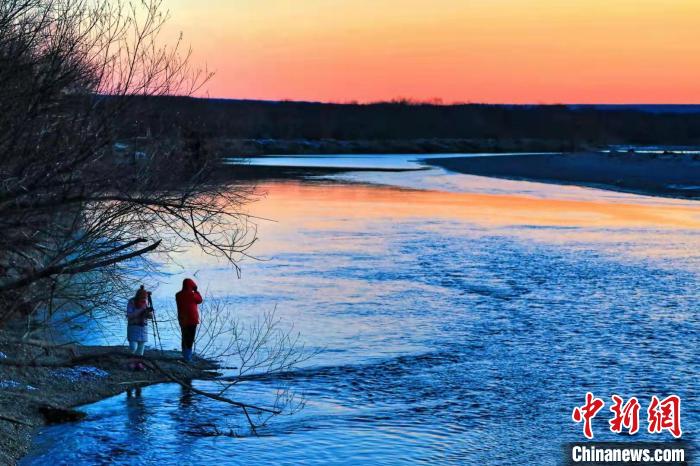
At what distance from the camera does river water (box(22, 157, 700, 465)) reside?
1243 centimetres

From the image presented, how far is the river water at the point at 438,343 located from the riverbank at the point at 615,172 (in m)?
22.3

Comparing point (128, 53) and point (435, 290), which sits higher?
point (128, 53)

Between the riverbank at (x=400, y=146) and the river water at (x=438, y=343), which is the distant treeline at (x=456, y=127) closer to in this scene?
the riverbank at (x=400, y=146)

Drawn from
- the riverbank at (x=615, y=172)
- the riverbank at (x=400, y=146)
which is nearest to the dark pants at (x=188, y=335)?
the riverbank at (x=615, y=172)

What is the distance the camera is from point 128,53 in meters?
→ 10.1

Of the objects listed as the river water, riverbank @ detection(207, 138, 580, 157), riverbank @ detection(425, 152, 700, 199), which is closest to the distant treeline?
riverbank @ detection(207, 138, 580, 157)

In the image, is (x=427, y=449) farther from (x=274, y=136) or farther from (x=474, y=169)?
(x=274, y=136)

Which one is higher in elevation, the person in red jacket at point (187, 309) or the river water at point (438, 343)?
the person in red jacket at point (187, 309)

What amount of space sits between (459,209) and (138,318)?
103 feet

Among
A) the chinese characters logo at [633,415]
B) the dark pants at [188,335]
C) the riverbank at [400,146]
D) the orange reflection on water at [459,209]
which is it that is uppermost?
the riverbank at [400,146]

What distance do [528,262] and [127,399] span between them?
1584 cm

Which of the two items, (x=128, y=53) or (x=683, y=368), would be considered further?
(x=683, y=368)

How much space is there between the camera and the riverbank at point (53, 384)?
12.3m

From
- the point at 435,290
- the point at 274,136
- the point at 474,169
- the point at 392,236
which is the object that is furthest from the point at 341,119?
the point at 435,290
